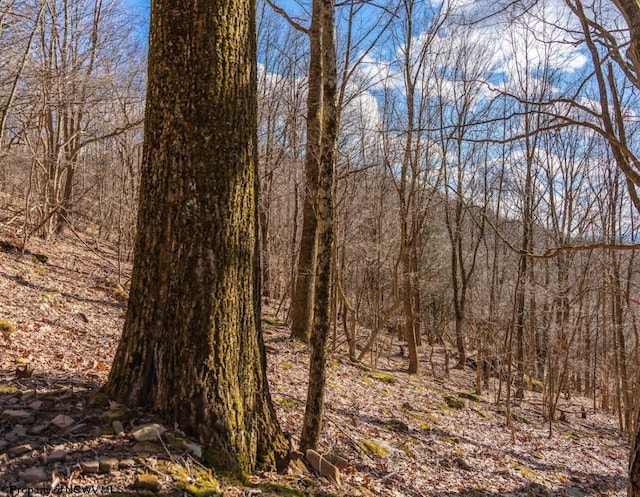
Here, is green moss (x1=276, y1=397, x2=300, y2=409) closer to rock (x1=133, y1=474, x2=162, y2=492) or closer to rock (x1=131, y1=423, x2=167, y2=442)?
rock (x1=131, y1=423, x2=167, y2=442)

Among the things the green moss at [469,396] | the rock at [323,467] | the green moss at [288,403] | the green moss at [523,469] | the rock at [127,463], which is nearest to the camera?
the rock at [127,463]

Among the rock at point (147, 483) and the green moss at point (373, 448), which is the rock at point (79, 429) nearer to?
the rock at point (147, 483)

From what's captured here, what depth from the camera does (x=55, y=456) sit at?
2.29m

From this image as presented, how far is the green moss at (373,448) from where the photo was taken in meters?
4.60

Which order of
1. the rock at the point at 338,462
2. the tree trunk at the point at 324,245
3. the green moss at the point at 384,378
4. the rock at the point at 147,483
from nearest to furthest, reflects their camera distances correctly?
the rock at the point at 147,483 < the tree trunk at the point at 324,245 < the rock at the point at 338,462 < the green moss at the point at 384,378

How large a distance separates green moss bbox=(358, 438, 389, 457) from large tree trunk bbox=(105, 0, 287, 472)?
1.90 metres

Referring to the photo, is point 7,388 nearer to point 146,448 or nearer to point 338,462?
point 146,448

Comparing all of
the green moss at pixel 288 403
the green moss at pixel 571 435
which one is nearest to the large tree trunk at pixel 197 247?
the green moss at pixel 288 403

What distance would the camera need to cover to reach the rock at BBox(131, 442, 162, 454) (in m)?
2.48

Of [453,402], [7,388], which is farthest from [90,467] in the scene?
[453,402]

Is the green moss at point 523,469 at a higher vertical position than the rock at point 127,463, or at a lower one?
lower

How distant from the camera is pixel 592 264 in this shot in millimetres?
13453

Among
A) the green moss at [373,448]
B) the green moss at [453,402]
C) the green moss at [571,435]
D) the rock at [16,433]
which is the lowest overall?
the green moss at [571,435]

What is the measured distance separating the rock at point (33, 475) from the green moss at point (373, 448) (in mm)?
3182
